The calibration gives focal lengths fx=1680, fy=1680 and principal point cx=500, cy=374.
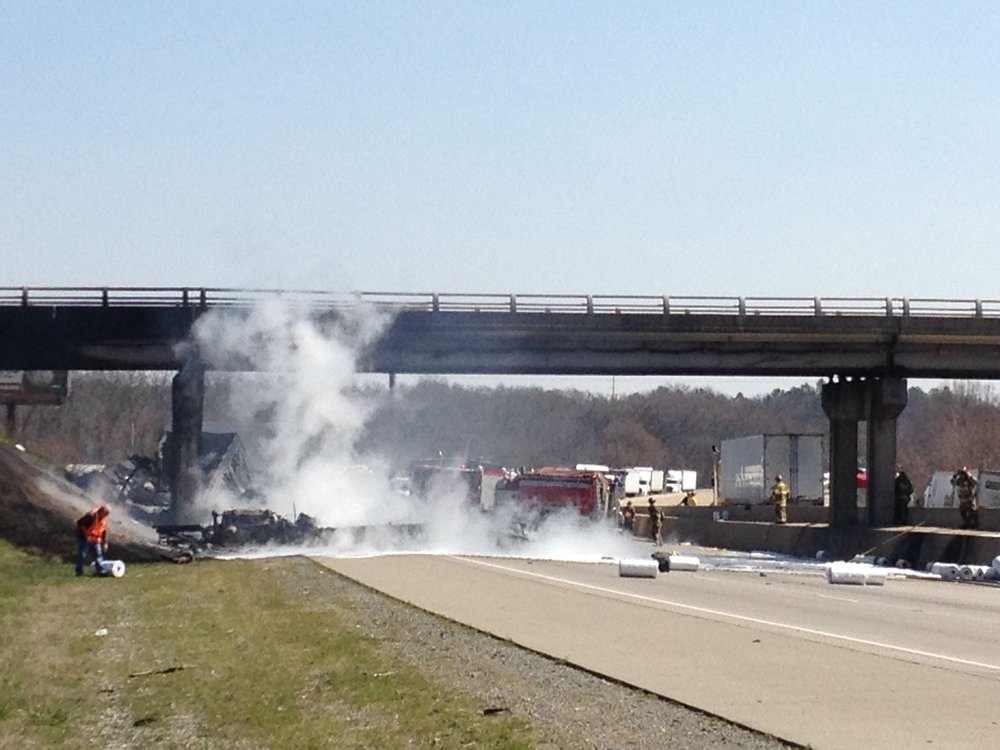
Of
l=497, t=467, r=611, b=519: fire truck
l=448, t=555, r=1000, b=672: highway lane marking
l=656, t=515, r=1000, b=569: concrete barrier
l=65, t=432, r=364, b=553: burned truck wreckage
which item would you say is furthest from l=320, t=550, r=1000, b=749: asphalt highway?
l=497, t=467, r=611, b=519: fire truck

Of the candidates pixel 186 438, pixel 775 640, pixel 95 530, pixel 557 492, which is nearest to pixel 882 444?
pixel 557 492

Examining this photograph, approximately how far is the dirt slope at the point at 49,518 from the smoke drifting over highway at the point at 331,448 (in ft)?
13.0

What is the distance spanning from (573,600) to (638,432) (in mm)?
159995

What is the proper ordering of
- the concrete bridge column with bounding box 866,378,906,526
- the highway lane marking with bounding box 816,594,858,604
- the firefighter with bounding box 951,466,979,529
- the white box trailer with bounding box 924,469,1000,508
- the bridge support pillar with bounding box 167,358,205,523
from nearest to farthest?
the highway lane marking with bounding box 816,594,858,604 < the firefighter with bounding box 951,466,979,529 < the bridge support pillar with bounding box 167,358,205,523 < the concrete bridge column with bounding box 866,378,906,526 < the white box trailer with bounding box 924,469,1000,508

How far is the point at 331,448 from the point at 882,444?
1670 cm

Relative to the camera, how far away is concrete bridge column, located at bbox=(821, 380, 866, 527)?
5122 cm

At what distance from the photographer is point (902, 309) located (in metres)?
51.8

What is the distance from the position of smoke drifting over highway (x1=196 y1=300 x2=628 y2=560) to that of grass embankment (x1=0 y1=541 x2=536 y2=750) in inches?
769

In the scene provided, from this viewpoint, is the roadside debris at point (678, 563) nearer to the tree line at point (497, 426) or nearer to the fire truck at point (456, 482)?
the tree line at point (497, 426)

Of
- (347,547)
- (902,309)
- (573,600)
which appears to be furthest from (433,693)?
(902,309)

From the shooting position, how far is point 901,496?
49.5 meters

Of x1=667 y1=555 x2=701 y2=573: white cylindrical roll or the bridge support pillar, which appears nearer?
x1=667 y1=555 x2=701 y2=573: white cylindrical roll

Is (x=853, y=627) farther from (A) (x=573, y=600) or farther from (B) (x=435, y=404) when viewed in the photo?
(B) (x=435, y=404)

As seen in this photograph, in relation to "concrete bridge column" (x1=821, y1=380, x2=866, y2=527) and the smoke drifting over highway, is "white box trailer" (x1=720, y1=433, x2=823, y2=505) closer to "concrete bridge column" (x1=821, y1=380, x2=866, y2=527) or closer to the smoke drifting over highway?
"concrete bridge column" (x1=821, y1=380, x2=866, y2=527)
